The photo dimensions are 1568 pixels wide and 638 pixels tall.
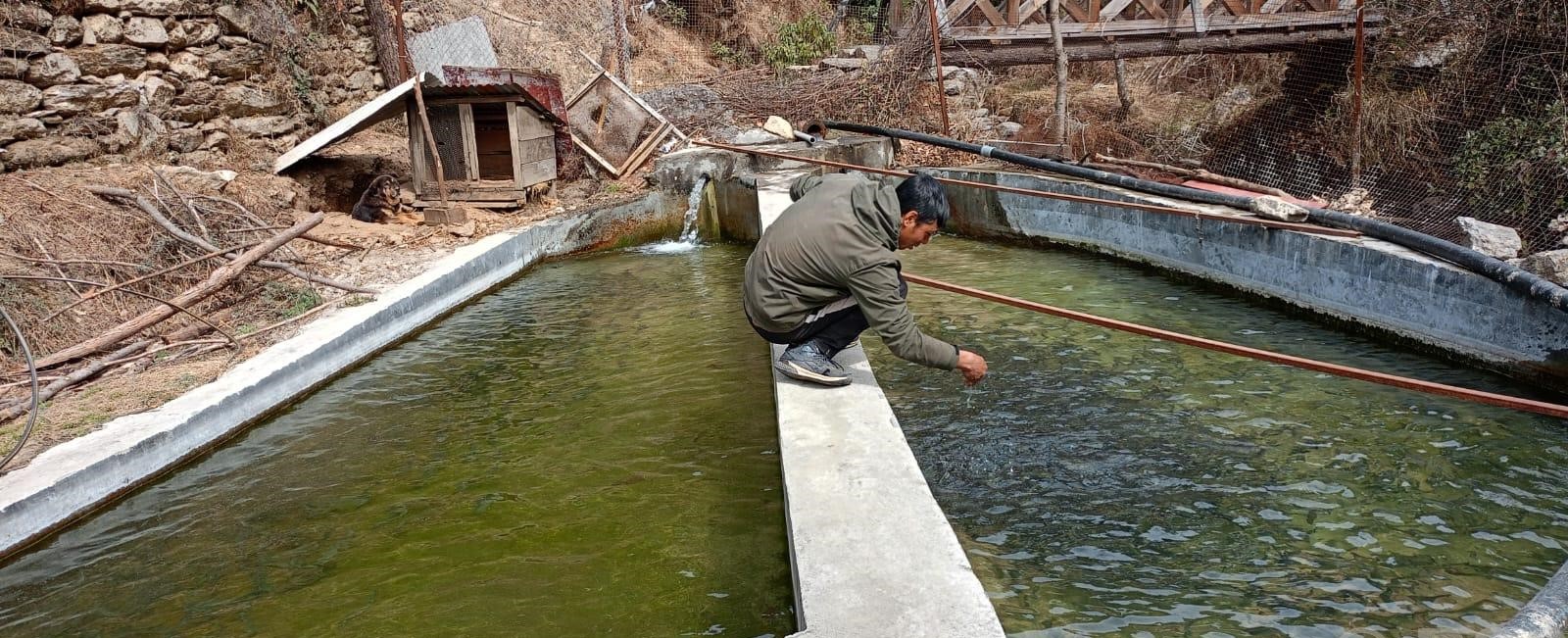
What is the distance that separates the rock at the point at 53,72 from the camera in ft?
24.8

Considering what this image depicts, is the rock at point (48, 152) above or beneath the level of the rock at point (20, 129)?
beneath

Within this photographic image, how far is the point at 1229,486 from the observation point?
3.79m

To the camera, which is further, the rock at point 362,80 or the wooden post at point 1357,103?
the rock at point 362,80

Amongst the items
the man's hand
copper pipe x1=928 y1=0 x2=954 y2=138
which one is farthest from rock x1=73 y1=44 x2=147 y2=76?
the man's hand

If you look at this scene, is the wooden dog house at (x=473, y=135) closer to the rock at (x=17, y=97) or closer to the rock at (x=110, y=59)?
the rock at (x=110, y=59)

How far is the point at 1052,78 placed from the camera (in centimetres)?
1471

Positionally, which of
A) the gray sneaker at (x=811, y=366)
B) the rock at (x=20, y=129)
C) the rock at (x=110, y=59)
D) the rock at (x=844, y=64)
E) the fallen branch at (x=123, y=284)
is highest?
the rock at (x=844, y=64)

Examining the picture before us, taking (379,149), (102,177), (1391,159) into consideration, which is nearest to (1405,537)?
(1391,159)

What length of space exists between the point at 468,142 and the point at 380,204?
1.06 metres

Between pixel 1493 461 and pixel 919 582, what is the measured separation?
10.5 ft

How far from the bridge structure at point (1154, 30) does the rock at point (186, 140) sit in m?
8.44

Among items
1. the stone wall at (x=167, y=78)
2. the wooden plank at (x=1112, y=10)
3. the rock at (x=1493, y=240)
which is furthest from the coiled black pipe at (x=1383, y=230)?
the stone wall at (x=167, y=78)

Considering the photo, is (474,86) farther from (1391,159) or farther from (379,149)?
(1391,159)

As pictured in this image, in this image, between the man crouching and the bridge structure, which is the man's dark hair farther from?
the bridge structure
